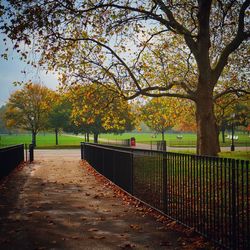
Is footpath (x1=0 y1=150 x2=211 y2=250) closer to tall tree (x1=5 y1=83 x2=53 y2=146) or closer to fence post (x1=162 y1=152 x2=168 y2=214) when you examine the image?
fence post (x1=162 y1=152 x2=168 y2=214)

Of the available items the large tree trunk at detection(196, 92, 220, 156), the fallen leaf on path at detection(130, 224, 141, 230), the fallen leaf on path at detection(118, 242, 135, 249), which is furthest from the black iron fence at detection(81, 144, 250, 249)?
the large tree trunk at detection(196, 92, 220, 156)

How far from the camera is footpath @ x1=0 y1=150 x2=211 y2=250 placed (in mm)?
6590

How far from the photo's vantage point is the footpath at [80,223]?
21.6ft

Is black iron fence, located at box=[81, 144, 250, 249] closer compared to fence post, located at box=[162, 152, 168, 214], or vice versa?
black iron fence, located at box=[81, 144, 250, 249]

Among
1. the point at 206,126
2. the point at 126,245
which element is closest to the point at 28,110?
the point at 206,126

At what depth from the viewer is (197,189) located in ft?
23.7

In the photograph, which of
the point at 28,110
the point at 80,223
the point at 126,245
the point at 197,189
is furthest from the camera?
the point at 28,110

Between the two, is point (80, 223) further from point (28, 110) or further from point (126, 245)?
point (28, 110)

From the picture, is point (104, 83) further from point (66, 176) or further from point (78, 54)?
point (66, 176)

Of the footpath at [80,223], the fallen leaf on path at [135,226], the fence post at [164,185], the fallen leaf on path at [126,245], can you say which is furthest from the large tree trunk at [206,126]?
the fallen leaf on path at [126,245]

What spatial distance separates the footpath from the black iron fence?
35 centimetres

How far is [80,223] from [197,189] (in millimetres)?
2544

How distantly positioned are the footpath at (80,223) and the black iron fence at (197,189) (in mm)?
351

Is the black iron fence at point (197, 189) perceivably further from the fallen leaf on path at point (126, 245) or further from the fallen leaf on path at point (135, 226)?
the fallen leaf on path at point (126, 245)
